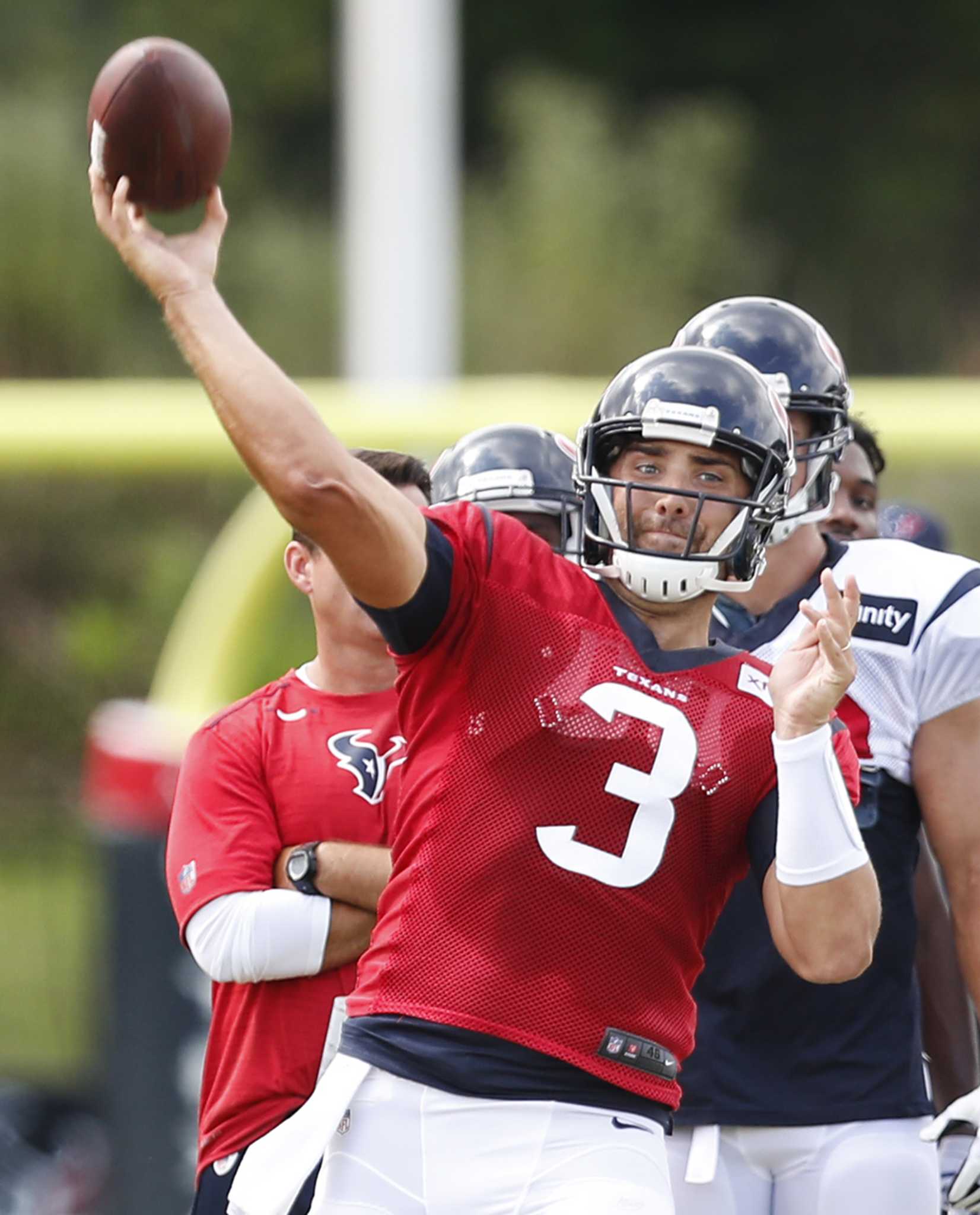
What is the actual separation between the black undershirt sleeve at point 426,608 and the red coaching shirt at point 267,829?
483 mm

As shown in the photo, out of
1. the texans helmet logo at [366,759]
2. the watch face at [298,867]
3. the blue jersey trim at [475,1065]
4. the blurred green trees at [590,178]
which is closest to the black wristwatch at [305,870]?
the watch face at [298,867]

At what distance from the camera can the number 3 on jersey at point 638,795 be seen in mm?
2514

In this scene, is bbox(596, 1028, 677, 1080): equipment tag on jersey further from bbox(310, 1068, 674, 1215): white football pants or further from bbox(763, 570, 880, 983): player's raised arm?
bbox(763, 570, 880, 983): player's raised arm

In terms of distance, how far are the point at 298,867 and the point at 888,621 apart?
95 centimetres

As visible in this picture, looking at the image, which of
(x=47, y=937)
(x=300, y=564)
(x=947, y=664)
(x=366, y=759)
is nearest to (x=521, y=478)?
(x=300, y=564)

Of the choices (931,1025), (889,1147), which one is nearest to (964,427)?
(931,1025)

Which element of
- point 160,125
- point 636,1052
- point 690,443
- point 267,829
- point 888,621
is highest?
point 160,125

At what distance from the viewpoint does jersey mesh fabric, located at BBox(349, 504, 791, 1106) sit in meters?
2.50

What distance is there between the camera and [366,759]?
2988 mm

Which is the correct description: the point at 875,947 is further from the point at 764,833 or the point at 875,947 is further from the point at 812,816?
the point at 812,816

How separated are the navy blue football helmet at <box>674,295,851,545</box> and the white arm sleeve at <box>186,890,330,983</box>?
899 mm

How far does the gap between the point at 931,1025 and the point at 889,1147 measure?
540 millimetres

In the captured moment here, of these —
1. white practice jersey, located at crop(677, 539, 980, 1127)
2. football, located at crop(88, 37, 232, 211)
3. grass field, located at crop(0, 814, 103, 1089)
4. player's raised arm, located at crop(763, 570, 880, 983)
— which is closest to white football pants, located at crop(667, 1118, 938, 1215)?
white practice jersey, located at crop(677, 539, 980, 1127)

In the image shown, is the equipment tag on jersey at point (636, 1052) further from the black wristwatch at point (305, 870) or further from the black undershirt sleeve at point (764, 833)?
the black wristwatch at point (305, 870)
